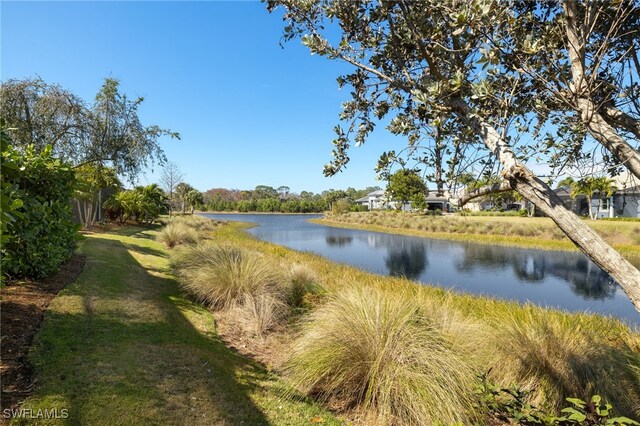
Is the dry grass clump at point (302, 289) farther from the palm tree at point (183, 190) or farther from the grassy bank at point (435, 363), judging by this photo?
the palm tree at point (183, 190)

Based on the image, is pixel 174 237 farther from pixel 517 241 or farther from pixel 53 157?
pixel 517 241

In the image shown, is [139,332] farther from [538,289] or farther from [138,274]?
[538,289]

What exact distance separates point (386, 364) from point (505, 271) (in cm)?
1340

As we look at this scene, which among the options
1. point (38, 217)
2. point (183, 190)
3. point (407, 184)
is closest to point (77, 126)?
point (38, 217)

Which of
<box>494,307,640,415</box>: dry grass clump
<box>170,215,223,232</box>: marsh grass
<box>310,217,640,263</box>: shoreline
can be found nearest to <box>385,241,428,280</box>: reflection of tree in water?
<box>310,217,640,263</box>: shoreline

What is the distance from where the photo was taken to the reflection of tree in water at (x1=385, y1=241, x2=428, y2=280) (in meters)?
14.5

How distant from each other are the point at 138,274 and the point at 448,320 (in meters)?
6.03

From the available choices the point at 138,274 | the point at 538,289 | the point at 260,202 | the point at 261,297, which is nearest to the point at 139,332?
the point at 261,297

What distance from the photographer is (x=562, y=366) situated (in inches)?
157

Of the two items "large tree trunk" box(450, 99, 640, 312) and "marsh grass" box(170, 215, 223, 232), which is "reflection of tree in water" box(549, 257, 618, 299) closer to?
"large tree trunk" box(450, 99, 640, 312)

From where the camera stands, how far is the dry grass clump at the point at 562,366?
→ 3.84 m

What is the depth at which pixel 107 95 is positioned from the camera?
13289 mm

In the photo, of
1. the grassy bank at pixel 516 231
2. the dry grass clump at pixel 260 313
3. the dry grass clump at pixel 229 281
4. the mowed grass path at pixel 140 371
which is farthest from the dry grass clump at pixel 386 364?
the grassy bank at pixel 516 231

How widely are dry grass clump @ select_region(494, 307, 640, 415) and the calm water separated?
19.6ft
